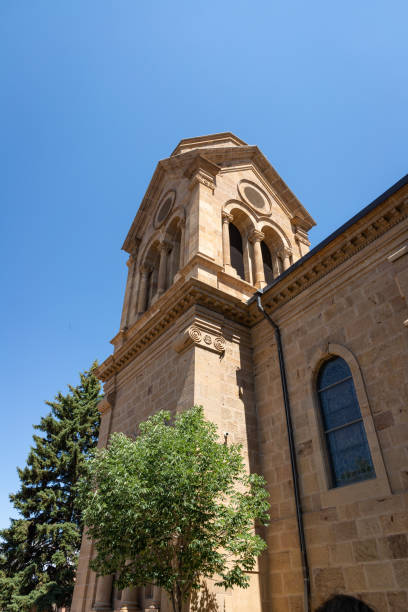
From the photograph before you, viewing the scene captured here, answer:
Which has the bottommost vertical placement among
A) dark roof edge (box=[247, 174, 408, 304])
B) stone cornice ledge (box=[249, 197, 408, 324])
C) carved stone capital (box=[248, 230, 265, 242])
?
A: stone cornice ledge (box=[249, 197, 408, 324])

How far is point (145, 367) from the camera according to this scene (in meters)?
14.3

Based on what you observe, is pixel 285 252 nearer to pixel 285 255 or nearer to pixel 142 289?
pixel 285 255

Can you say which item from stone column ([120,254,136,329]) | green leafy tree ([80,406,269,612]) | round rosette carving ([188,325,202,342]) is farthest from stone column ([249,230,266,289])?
green leafy tree ([80,406,269,612])

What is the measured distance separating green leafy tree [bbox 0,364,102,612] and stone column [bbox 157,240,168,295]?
8902 millimetres

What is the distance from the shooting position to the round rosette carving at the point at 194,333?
11.4m

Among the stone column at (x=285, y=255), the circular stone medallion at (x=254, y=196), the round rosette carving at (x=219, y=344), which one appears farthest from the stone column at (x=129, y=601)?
the circular stone medallion at (x=254, y=196)

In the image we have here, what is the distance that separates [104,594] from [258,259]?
12.5 m

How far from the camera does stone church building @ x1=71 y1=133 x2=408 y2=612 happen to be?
25.3 feet

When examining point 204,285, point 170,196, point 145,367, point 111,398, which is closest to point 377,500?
point 204,285

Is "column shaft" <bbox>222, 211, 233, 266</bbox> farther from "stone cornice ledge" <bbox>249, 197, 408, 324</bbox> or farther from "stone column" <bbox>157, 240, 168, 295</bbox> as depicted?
"stone column" <bbox>157, 240, 168, 295</bbox>

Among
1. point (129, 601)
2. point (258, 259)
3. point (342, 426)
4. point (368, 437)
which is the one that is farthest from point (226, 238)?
point (129, 601)

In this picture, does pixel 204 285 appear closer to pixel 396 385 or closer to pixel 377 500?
pixel 396 385

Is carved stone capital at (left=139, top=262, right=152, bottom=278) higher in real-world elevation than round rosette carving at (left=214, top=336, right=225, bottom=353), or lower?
higher

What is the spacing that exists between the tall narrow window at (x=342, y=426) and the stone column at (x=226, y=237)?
251 inches
